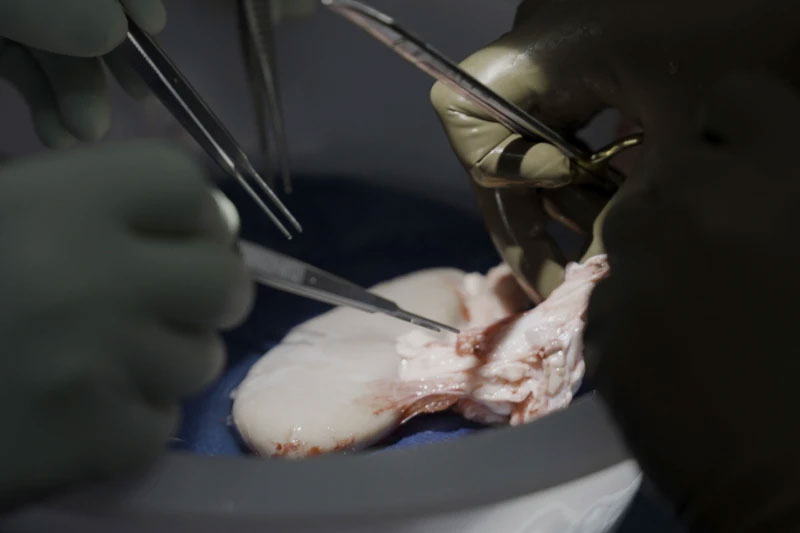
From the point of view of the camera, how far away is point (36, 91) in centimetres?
63

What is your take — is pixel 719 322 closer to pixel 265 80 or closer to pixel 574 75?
pixel 574 75

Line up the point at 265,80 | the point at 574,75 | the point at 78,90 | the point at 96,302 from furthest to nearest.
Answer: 1. the point at 265,80
2. the point at 78,90
3. the point at 574,75
4. the point at 96,302

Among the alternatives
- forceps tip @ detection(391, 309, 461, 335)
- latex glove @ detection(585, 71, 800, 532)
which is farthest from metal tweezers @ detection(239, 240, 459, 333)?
latex glove @ detection(585, 71, 800, 532)

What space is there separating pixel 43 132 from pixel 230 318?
1.28 ft

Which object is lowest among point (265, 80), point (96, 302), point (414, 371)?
point (414, 371)

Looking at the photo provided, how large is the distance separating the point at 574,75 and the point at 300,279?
0.22 meters

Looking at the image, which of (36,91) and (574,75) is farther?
(36,91)

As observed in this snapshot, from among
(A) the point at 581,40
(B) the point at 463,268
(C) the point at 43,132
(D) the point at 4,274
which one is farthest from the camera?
(B) the point at 463,268

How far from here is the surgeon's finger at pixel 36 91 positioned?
2.03 feet

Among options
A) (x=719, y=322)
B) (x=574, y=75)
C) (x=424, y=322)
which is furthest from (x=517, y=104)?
(x=719, y=322)

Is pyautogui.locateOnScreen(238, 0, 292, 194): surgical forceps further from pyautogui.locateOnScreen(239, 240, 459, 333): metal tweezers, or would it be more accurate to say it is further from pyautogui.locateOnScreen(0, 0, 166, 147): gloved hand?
pyautogui.locateOnScreen(239, 240, 459, 333): metal tweezers

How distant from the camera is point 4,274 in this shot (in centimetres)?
29

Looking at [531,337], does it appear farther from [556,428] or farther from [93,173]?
[93,173]

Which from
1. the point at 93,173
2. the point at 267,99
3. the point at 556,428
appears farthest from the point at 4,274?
the point at 267,99
